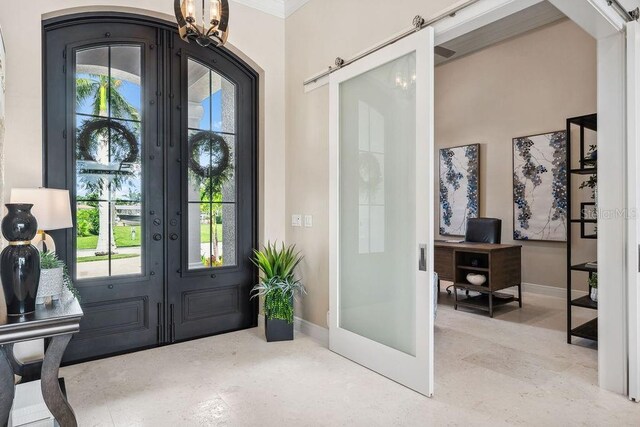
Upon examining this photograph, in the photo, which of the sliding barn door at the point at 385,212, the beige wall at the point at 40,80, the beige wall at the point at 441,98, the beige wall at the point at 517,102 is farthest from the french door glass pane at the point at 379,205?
the beige wall at the point at 517,102

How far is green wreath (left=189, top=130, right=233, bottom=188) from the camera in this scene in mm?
3676

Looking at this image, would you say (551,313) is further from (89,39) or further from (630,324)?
(89,39)

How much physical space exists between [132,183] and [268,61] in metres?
1.78

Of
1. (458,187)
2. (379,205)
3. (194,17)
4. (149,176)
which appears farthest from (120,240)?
(458,187)

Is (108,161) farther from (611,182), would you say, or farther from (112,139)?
(611,182)

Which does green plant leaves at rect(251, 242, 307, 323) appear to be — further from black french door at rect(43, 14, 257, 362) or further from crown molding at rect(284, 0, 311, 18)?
crown molding at rect(284, 0, 311, 18)

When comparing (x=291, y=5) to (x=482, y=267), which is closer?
(x=291, y=5)

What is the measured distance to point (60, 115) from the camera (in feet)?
10.1

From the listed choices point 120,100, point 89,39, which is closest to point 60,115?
point 120,100

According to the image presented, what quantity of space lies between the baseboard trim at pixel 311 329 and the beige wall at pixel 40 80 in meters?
0.87

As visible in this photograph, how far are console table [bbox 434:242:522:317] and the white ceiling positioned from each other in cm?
300

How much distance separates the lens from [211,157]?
3.77 metres

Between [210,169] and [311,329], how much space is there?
1.79 meters

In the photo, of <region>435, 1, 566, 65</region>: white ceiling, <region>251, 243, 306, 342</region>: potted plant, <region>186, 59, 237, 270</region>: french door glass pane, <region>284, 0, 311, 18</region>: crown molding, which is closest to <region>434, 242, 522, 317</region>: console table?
<region>251, 243, 306, 342</region>: potted plant
